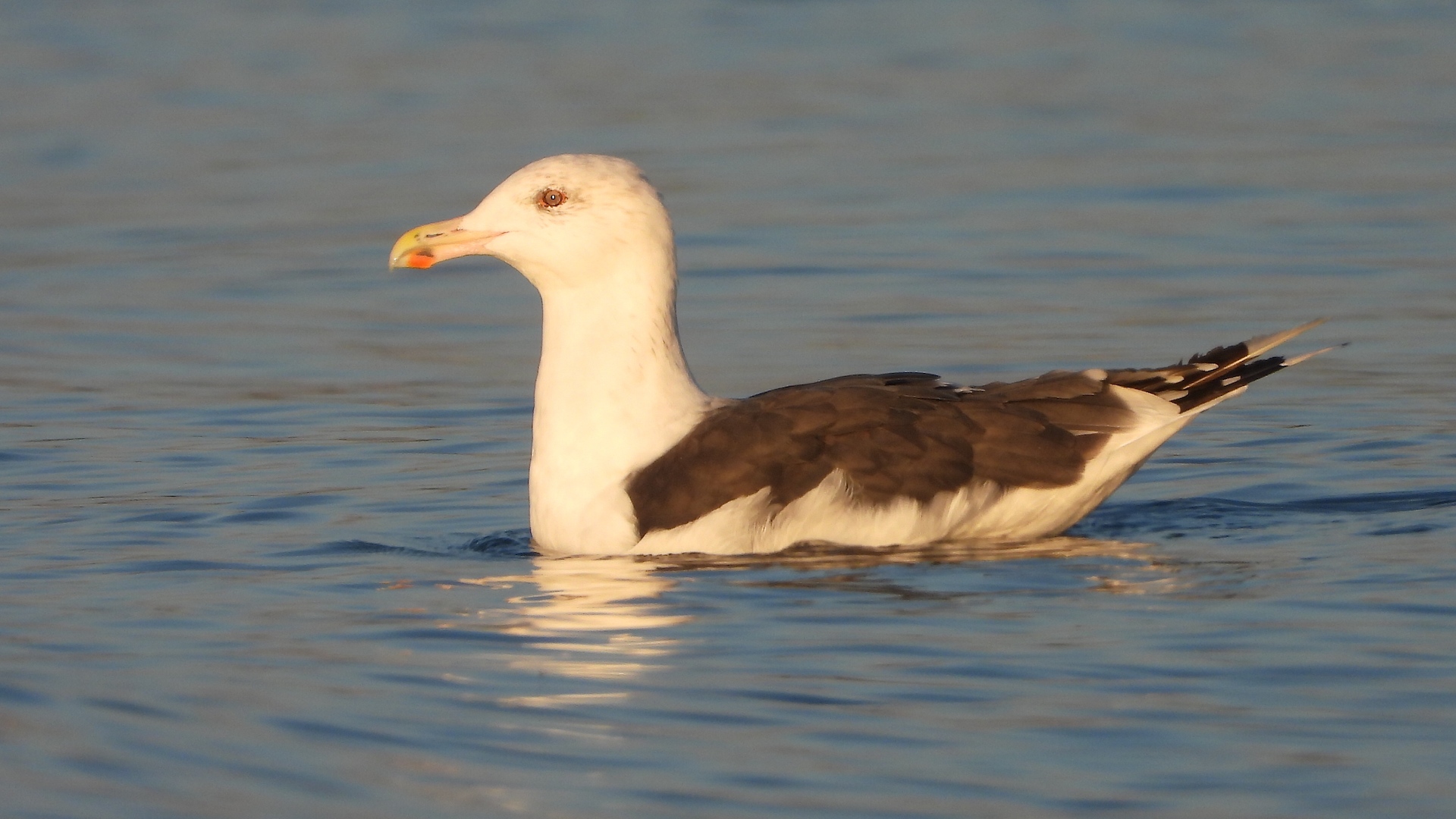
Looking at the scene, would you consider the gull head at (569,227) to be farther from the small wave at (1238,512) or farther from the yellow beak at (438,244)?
the small wave at (1238,512)

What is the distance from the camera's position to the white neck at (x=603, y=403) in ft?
30.6

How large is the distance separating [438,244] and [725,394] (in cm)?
369

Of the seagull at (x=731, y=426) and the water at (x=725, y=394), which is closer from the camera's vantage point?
the water at (x=725, y=394)

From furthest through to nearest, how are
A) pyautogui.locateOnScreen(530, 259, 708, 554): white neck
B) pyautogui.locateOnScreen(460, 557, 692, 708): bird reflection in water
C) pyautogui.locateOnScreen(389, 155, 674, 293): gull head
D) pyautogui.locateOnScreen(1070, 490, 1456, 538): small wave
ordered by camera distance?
pyautogui.locateOnScreen(1070, 490, 1456, 538): small wave → pyautogui.locateOnScreen(389, 155, 674, 293): gull head → pyautogui.locateOnScreen(530, 259, 708, 554): white neck → pyautogui.locateOnScreen(460, 557, 692, 708): bird reflection in water

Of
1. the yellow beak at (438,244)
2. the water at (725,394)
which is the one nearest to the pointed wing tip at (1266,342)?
the water at (725,394)

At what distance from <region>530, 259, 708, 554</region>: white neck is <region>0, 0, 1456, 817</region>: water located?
0.27 metres

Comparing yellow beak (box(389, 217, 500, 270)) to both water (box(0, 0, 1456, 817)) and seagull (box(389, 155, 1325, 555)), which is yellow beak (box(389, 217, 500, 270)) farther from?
water (box(0, 0, 1456, 817))

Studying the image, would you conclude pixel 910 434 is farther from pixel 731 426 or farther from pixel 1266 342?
pixel 1266 342

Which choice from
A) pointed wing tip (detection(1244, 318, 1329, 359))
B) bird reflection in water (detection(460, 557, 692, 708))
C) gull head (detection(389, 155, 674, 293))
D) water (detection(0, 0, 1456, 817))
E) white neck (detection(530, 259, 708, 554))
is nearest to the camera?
water (detection(0, 0, 1456, 817))

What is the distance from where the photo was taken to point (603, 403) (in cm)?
943

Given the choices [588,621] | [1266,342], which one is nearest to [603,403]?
[588,621]

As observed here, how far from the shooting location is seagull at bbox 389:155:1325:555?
912 cm

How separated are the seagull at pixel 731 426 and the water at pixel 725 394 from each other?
201 millimetres

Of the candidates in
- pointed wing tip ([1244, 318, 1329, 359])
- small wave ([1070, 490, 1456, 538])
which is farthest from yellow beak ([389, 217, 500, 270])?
pointed wing tip ([1244, 318, 1329, 359])
